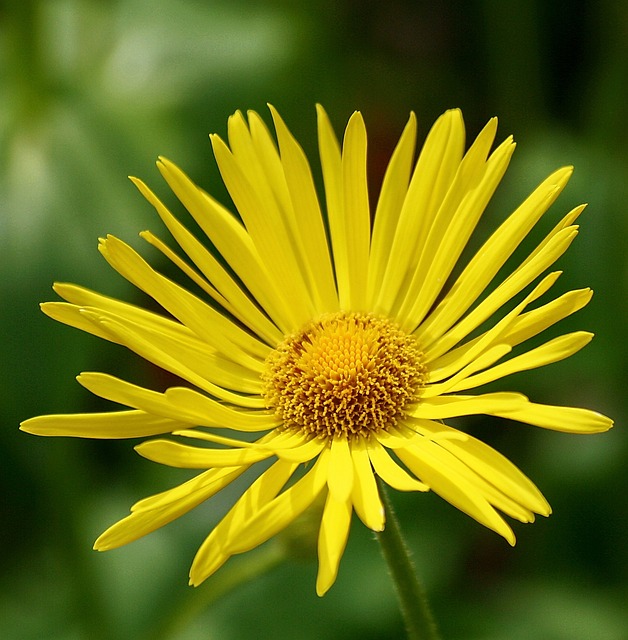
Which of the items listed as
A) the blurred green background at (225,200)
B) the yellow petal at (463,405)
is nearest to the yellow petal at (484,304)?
the yellow petal at (463,405)

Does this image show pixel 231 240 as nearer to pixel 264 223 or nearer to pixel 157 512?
pixel 264 223

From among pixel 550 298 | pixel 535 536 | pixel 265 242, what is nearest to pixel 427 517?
pixel 535 536

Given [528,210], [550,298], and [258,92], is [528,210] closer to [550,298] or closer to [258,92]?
[550,298]

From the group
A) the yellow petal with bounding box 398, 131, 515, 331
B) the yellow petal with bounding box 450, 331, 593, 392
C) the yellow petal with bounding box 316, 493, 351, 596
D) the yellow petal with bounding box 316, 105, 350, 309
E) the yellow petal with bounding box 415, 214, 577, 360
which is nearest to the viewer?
the yellow petal with bounding box 316, 493, 351, 596

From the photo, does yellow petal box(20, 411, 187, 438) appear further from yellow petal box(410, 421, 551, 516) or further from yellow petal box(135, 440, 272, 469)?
yellow petal box(410, 421, 551, 516)

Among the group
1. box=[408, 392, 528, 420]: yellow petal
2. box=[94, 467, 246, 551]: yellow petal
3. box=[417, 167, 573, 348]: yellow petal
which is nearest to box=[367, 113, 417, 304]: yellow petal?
box=[417, 167, 573, 348]: yellow petal
